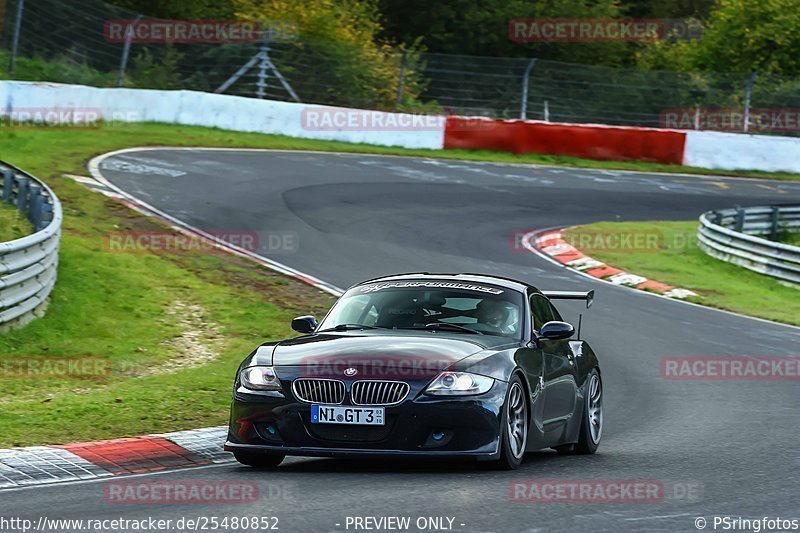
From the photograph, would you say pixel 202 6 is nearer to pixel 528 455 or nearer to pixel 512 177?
pixel 512 177

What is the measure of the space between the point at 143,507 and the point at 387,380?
5.98ft

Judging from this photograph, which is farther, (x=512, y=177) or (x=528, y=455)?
(x=512, y=177)

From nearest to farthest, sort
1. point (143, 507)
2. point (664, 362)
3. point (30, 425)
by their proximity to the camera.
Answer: point (143, 507) < point (30, 425) < point (664, 362)

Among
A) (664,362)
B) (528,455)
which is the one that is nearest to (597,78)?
(664,362)

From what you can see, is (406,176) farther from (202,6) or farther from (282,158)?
(202,6)

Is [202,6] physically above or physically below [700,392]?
above

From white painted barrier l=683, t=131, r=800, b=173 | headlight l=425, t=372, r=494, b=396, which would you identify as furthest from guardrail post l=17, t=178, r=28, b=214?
white painted barrier l=683, t=131, r=800, b=173

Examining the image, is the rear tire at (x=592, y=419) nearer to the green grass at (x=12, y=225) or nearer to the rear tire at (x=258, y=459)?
the rear tire at (x=258, y=459)

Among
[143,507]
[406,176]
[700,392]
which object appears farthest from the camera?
[406,176]

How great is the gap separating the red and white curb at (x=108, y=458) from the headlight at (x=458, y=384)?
1.79 metres

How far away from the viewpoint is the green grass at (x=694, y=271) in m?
21.9

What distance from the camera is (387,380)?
817 centimetres

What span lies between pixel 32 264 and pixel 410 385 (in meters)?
7.57

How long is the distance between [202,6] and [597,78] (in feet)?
55.3
